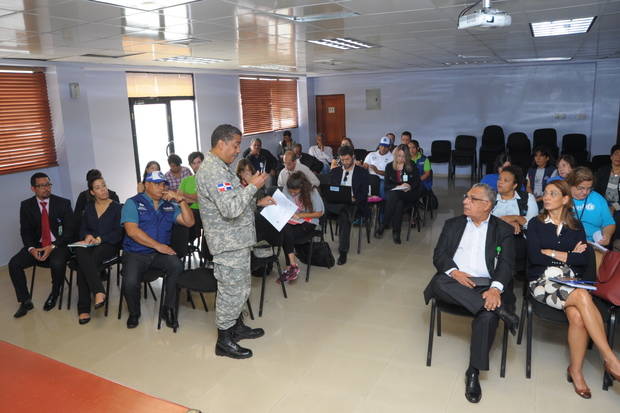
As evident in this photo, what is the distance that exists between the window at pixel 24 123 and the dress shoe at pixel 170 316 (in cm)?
351

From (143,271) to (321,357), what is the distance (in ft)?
5.72

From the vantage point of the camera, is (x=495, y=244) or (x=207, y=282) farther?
(x=207, y=282)

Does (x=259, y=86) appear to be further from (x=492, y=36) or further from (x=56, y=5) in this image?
(x=56, y=5)

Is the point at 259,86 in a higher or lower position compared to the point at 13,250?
higher

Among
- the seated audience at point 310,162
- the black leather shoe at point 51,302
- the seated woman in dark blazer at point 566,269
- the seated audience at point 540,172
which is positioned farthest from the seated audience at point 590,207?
the seated audience at point 310,162

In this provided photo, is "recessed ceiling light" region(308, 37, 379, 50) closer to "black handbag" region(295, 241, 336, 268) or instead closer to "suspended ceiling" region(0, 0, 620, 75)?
"suspended ceiling" region(0, 0, 620, 75)

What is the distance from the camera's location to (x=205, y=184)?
3.25 metres

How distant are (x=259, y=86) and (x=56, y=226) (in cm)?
730

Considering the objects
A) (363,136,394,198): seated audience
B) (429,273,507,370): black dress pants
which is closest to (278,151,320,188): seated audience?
(363,136,394,198): seated audience

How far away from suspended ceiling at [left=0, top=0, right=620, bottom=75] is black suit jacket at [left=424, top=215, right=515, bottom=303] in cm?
167

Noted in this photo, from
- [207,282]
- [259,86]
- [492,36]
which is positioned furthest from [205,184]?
[259,86]

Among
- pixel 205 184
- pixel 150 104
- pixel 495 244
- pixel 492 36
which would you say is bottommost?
pixel 495 244

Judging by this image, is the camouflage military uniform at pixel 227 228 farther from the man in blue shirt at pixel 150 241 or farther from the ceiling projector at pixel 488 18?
the ceiling projector at pixel 488 18

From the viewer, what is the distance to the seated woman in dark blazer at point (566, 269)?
2889 mm
